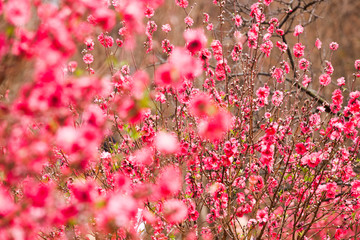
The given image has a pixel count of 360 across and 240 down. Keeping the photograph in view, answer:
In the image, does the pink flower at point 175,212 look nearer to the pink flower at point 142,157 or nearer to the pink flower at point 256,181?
the pink flower at point 142,157

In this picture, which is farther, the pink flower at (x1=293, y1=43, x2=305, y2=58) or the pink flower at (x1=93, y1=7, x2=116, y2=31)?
the pink flower at (x1=293, y1=43, x2=305, y2=58)

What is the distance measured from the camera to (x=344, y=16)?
6320mm

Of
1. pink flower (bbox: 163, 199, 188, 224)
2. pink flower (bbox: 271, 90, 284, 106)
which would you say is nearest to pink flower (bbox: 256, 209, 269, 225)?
pink flower (bbox: 163, 199, 188, 224)

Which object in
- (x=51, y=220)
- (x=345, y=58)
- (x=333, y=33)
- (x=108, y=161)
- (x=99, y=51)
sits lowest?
(x=51, y=220)

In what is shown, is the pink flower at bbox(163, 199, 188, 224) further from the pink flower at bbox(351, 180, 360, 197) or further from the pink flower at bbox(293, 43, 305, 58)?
the pink flower at bbox(293, 43, 305, 58)

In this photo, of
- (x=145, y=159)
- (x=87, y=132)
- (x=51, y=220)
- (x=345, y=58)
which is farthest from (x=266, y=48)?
(x=345, y=58)

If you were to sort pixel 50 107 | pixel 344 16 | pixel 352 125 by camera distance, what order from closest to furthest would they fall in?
pixel 50 107, pixel 352 125, pixel 344 16

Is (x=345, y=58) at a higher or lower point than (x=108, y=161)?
higher

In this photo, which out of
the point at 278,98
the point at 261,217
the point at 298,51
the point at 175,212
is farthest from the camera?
the point at 298,51

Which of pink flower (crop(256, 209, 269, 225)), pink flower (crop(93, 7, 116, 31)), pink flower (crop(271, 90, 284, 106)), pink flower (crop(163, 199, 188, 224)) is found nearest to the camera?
pink flower (crop(93, 7, 116, 31))

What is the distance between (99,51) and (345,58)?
248 inches

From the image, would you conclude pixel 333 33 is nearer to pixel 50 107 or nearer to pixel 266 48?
pixel 266 48

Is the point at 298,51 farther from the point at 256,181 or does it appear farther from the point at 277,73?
the point at 256,181

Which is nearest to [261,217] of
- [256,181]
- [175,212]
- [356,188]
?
[256,181]
